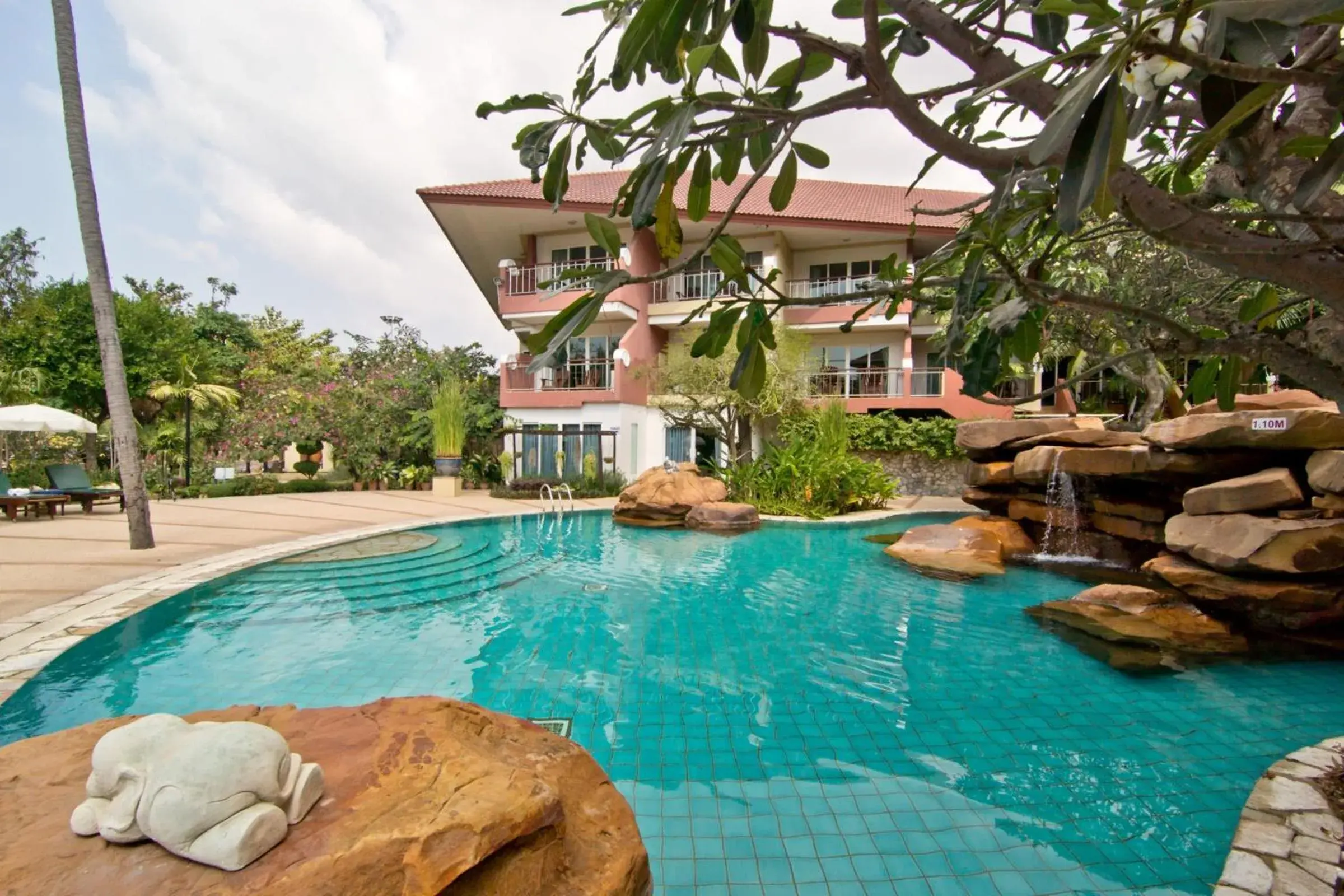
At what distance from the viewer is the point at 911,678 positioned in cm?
474

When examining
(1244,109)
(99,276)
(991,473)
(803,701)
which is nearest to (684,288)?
(991,473)

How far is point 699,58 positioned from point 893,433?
57.1 ft

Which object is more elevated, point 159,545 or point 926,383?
point 926,383

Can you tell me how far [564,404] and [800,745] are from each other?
15272mm

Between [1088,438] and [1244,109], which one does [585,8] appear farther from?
[1088,438]

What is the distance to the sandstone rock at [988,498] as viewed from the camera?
10.5m

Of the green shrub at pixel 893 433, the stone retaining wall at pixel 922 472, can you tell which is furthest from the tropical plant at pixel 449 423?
the stone retaining wall at pixel 922 472

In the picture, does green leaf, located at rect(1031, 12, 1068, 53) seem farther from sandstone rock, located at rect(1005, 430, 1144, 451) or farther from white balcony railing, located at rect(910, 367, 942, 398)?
white balcony railing, located at rect(910, 367, 942, 398)

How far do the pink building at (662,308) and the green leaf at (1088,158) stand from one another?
16461 millimetres

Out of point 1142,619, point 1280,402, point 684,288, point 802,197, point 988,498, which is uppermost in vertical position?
point 802,197

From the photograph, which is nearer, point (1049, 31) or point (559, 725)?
point (1049, 31)

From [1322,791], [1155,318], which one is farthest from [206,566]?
[1322,791]

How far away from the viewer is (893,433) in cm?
1742

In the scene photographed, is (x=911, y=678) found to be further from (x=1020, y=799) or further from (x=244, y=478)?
(x=244, y=478)
